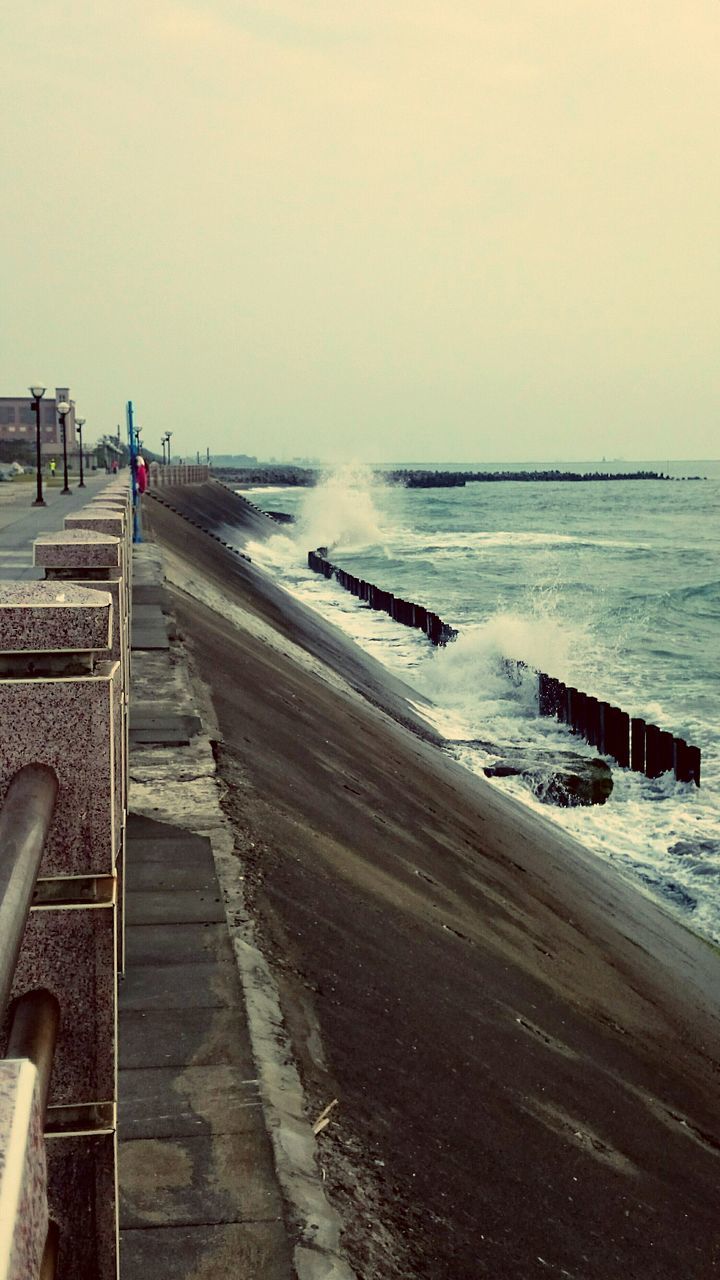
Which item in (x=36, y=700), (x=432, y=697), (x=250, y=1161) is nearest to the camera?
(x=36, y=700)

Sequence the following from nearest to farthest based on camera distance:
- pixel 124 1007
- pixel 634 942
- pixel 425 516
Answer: pixel 124 1007 → pixel 634 942 → pixel 425 516

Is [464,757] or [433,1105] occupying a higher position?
[433,1105]

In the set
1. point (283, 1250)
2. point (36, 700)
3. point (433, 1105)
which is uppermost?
point (36, 700)

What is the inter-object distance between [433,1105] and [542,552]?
2652 inches

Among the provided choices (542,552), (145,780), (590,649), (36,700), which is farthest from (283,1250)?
(542,552)

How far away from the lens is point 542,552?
232ft

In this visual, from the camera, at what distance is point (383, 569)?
184 ft

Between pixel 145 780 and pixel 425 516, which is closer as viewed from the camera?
pixel 145 780

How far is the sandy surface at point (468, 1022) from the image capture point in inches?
157

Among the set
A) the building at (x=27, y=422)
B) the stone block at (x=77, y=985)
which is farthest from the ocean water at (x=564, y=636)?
the building at (x=27, y=422)

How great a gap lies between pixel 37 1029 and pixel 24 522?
87.6 ft

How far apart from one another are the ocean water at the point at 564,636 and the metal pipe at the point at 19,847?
1046 centimetres

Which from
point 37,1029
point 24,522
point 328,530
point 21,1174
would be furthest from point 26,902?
point 328,530

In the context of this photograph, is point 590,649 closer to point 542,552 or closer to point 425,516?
point 542,552
